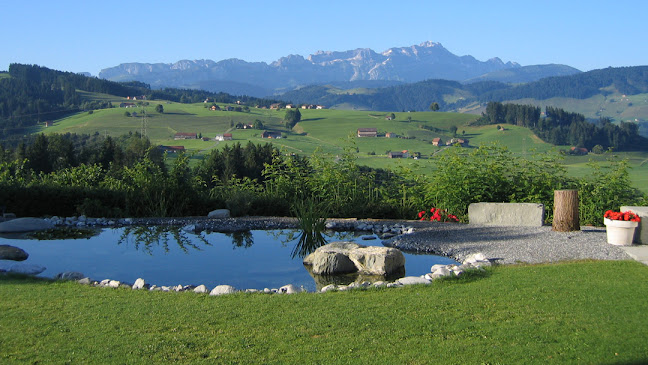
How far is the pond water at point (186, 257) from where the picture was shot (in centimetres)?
693

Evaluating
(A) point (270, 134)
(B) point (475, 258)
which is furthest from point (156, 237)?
(A) point (270, 134)

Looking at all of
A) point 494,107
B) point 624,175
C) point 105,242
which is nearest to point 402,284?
point 105,242

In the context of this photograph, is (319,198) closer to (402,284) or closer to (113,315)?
(402,284)

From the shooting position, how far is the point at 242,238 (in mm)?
9508

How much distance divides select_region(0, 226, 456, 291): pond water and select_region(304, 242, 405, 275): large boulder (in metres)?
0.21

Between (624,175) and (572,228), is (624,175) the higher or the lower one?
the higher one

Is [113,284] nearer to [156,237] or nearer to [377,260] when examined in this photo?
[377,260]

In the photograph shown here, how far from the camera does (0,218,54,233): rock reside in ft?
31.3

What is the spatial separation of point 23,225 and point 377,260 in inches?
248

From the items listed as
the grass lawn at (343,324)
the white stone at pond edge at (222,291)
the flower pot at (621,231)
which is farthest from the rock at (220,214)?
the flower pot at (621,231)

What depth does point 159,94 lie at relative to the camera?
351ft

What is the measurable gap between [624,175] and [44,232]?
10.6 m

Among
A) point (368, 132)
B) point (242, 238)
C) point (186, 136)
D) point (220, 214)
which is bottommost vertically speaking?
point (186, 136)

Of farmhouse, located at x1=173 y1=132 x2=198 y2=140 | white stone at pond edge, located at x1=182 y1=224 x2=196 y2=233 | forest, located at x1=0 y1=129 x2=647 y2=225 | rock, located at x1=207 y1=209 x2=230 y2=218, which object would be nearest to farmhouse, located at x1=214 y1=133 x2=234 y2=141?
farmhouse, located at x1=173 y1=132 x2=198 y2=140
